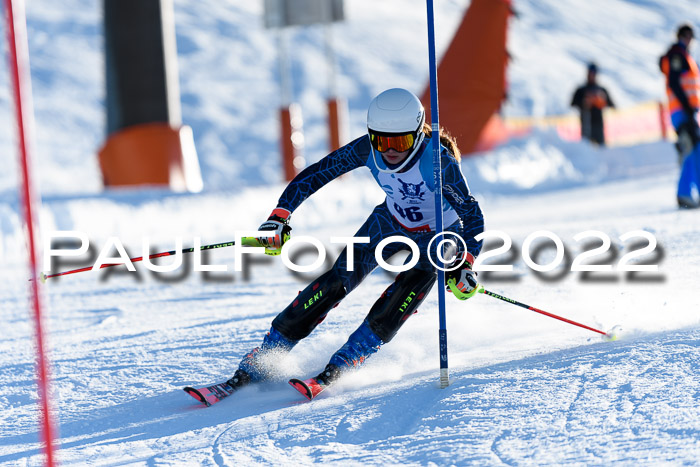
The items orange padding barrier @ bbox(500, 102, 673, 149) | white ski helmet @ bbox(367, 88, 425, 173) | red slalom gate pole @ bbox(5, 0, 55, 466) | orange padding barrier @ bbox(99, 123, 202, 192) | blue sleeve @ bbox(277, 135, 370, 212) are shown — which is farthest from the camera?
orange padding barrier @ bbox(500, 102, 673, 149)

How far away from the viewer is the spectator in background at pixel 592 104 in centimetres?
1606

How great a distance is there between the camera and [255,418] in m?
3.58

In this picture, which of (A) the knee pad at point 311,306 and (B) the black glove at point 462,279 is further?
(A) the knee pad at point 311,306

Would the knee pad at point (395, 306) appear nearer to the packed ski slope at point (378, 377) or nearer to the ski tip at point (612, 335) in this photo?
the packed ski slope at point (378, 377)

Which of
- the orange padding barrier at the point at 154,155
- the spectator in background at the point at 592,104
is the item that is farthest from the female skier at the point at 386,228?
the spectator in background at the point at 592,104

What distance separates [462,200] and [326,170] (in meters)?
0.68

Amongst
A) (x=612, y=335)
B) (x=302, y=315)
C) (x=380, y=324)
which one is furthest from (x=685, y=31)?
(x=302, y=315)

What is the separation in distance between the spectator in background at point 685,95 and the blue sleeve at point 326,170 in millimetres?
5121

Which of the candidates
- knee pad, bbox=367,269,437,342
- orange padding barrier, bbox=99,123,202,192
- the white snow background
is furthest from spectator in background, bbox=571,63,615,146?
knee pad, bbox=367,269,437,342

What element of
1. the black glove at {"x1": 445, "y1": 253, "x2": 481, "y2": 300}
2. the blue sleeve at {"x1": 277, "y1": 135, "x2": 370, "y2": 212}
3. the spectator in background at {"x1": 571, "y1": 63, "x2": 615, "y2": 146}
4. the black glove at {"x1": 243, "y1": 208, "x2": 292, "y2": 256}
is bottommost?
the black glove at {"x1": 445, "y1": 253, "x2": 481, "y2": 300}

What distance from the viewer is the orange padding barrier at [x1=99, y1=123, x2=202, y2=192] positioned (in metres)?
13.2

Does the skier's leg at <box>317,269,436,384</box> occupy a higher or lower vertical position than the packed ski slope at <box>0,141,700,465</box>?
higher

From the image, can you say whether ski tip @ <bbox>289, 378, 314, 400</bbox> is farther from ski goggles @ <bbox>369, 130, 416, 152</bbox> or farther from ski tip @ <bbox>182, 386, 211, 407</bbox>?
ski goggles @ <bbox>369, 130, 416, 152</bbox>

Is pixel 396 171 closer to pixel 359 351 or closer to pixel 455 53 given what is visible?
pixel 359 351
